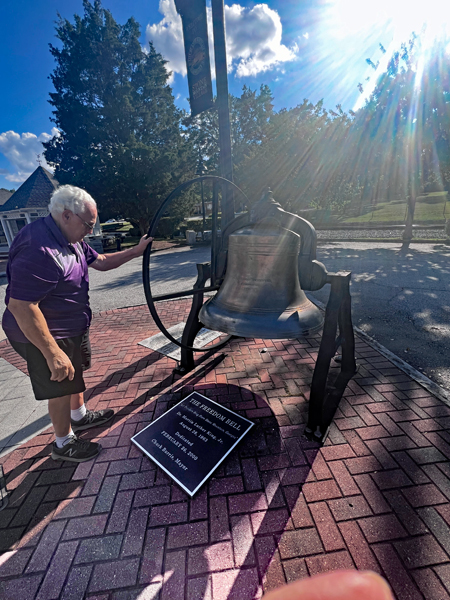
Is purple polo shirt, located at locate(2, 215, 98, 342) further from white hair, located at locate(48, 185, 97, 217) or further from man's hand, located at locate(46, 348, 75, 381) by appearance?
man's hand, located at locate(46, 348, 75, 381)

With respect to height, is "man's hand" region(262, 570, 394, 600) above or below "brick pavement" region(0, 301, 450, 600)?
above

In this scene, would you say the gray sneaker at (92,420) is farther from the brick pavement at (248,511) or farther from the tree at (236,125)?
the tree at (236,125)

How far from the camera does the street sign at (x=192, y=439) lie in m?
2.10

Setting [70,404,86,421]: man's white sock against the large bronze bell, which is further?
[70,404,86,421]: man's white sock

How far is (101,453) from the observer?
2314 millimetres

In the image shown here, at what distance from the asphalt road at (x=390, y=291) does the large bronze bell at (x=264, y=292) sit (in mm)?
2370

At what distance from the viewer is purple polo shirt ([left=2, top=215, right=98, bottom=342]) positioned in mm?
1684

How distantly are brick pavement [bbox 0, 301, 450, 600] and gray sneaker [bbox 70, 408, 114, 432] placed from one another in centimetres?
9

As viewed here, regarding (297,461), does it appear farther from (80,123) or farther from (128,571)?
(80,123)

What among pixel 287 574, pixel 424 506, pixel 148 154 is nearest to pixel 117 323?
pixel 287 574

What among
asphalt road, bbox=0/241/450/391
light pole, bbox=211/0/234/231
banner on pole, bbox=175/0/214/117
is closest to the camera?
light pole, bbox=211/0/234/231

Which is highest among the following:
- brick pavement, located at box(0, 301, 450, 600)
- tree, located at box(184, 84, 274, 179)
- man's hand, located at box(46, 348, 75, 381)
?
tree, located at box(184, 84, 274, 179)

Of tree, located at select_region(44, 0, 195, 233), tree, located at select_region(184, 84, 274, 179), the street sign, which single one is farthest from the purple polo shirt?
tree, located at select_region(184, 84, 274, 179)

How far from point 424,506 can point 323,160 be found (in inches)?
615
